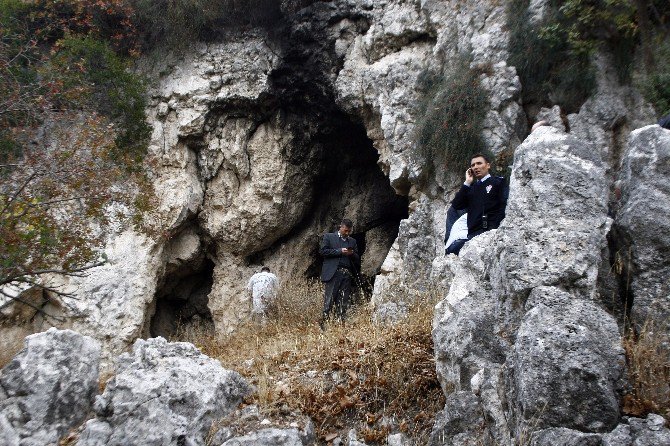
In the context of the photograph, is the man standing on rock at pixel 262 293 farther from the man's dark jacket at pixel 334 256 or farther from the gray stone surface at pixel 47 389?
the gray stone surface at pixel 47 389

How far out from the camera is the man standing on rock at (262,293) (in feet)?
33.0

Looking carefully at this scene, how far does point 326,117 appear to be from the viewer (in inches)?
505

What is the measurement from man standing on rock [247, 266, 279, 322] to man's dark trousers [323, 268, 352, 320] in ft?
5.09

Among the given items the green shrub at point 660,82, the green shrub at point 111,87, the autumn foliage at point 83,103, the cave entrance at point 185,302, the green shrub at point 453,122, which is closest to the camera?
the green shrub at point 660,82

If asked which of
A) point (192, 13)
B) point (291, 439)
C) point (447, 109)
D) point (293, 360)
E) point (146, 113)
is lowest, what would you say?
point (291, 439)

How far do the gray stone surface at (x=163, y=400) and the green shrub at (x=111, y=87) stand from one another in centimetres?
832

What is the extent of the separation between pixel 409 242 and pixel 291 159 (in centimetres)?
418

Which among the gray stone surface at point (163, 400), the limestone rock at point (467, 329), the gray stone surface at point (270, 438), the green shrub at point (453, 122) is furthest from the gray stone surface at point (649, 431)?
the green shrub at point (453, 122)

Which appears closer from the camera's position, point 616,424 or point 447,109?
point 616,424

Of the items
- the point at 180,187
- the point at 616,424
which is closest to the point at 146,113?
the point at 180,187

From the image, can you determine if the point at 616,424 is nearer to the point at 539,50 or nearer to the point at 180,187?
the point at 539,50

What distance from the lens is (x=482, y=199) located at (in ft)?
20.4

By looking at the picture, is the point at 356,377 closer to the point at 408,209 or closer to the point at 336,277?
the point at 336,277

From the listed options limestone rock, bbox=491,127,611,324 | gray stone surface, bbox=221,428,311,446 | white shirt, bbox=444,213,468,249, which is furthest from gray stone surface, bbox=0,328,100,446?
white shirt, bbox=444,213,468,249
